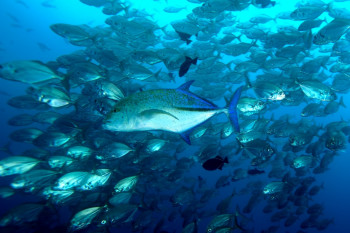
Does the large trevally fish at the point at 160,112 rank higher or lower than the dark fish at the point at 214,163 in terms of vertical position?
higher

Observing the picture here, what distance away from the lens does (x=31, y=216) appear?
4.54 m

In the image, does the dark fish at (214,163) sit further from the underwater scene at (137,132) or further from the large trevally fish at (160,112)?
the large trevally fish at (160,112)

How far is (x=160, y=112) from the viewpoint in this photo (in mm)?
1365

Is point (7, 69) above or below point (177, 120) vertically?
below

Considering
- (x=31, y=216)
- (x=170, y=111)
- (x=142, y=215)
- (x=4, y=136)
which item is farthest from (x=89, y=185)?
(x=4, y=136)

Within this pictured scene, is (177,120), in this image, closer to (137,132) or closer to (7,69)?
(7,69)

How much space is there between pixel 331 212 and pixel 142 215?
25976 millimetres

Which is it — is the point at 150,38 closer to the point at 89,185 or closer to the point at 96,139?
the point at 96,139

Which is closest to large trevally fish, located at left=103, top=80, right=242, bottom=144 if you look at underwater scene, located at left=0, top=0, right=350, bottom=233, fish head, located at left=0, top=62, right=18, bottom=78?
underwater scene, located at left=0, top=0, right=350, bottom=233

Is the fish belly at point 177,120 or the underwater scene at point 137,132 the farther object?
the underwater scene at point 137,132

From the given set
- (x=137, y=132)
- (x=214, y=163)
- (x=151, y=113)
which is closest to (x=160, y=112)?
(x=151, y=113)

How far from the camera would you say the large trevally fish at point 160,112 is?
138cm

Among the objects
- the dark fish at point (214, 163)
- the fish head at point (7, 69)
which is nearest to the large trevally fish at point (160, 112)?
the dark fish at point (214, 163)

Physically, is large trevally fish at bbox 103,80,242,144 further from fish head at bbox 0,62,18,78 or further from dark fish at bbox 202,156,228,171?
fish head at bbox 0,62,18,78
